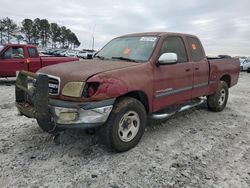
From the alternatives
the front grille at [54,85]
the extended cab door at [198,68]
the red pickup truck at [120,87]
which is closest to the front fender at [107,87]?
the red pickup truck at [120,87]

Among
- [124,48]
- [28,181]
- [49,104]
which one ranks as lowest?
[28,181]

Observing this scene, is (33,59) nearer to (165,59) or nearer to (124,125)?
(165,59)

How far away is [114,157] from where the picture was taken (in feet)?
13.0

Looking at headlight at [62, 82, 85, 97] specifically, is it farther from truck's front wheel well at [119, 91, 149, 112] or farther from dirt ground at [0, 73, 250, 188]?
dirt ground at [0, 73, 250, 188]

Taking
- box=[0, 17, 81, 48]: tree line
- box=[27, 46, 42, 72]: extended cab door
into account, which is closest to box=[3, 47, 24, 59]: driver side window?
box=[27, 46, 42, 72]: extended cab door

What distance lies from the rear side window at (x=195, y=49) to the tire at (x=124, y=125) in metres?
2.16

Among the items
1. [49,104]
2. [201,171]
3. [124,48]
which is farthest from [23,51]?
[201,171]

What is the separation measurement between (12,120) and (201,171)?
3.99 metres

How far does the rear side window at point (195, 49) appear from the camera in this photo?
18.8ft

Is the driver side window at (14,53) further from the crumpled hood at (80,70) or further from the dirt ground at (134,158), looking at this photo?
the crumpled hood at (80,70)

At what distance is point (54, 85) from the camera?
393 cm

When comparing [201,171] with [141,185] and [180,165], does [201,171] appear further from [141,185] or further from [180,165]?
[141,185]

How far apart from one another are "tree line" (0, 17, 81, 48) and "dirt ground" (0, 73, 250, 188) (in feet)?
214

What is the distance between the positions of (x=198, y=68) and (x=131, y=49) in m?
1.70
